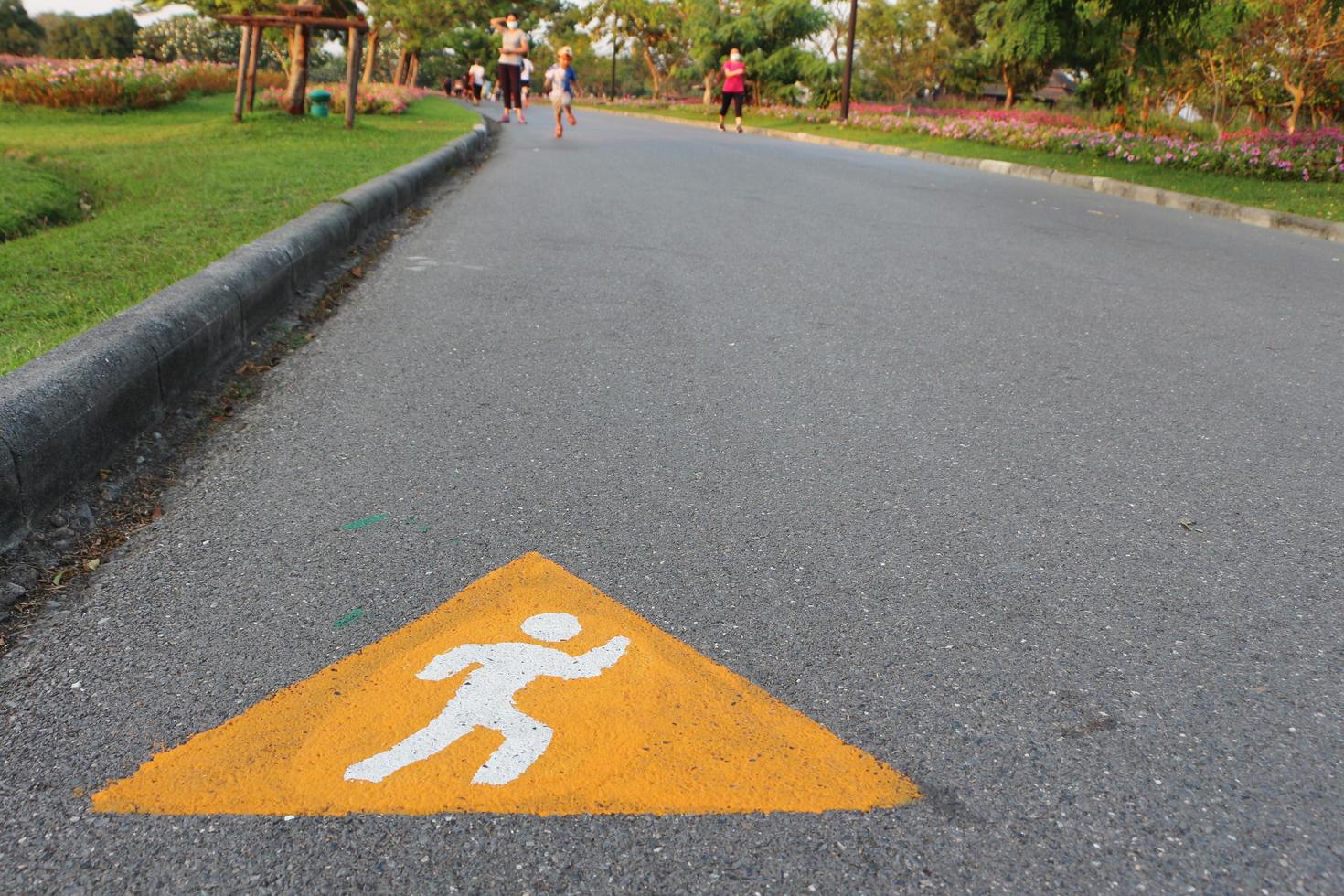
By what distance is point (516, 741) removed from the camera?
190cm

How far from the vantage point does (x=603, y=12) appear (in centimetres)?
6156

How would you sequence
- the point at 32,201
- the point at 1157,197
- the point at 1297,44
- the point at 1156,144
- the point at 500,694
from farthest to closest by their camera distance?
the point at 1297,44 → the point at 1156,144 → the point at 1157,197 → the point at 32,201 → the point at 500,694

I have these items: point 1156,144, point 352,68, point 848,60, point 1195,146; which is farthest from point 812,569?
point 848,60

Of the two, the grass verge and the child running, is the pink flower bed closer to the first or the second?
the child running

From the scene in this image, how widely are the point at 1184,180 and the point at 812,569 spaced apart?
1280 centimetres

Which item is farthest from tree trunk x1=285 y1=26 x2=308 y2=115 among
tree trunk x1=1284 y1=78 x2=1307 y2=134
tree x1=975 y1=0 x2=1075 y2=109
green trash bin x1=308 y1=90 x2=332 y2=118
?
tree trunk x1=1284 y1=78 x2=1307 y2=134

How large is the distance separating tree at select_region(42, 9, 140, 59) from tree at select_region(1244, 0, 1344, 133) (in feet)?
186

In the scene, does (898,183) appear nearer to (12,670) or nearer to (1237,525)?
(1237,525)

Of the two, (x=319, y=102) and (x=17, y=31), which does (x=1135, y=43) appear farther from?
(x=17, y=31)

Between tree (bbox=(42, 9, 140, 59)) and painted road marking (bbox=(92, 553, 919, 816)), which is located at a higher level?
tree (bbox=(42, 9, 140, 59))

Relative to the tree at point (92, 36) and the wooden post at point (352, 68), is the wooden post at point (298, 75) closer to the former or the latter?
the wooden post at point (352, 68)

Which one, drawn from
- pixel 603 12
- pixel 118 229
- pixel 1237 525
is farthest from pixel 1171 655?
pixel 603 12

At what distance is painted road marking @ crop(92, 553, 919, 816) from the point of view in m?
1.74

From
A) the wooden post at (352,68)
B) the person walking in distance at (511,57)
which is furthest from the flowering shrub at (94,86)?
the wooden post at (352,68)
